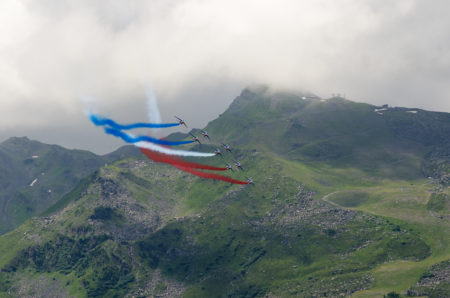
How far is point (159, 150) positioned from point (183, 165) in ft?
36.9

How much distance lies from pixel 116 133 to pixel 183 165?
2986cm

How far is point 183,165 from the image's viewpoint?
195875 mm

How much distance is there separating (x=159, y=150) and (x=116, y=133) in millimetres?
18735

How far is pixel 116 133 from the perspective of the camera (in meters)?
Result: 199

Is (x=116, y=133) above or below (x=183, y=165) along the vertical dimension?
above

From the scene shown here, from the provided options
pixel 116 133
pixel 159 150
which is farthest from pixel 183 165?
pixel 116 133

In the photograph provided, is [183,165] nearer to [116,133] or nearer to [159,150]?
[159,150]

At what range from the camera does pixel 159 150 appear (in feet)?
646
